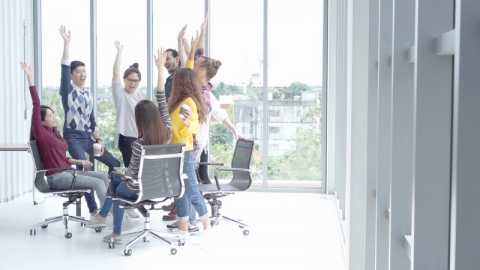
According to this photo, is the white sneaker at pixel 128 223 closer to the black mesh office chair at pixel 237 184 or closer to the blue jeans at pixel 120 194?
the blue jeans at pixel 120 194

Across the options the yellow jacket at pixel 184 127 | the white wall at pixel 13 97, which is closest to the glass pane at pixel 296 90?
the yellow jacket at pixel 184 127

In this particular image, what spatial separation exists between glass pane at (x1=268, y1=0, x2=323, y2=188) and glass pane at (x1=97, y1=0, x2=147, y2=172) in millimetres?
1937

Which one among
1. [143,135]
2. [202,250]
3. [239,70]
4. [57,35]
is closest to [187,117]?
[143,135]

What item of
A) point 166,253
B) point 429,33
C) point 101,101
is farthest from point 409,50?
point 101,101

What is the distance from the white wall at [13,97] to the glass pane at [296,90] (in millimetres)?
3563

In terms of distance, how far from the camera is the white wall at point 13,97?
281 inches

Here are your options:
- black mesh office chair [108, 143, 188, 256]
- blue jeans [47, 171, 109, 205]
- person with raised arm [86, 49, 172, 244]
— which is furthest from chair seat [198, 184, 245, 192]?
blue jeans [47, 171, 109, 205]

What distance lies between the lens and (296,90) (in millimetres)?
7832

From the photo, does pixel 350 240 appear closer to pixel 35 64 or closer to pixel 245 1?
pixel 245 1

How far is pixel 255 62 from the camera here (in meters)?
7.89

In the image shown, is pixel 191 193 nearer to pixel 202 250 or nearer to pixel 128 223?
pixel 202 250

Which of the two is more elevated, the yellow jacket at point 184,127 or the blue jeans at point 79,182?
the yellow jacket at point 184,127

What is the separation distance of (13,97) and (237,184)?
3759 mm

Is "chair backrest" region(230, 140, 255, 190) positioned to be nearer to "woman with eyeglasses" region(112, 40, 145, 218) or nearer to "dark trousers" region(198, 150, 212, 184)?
"dark trousers" region(198, 150, 212, 184)
